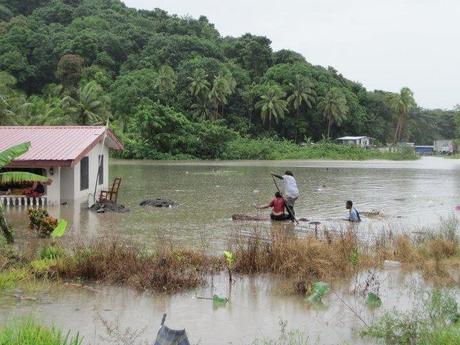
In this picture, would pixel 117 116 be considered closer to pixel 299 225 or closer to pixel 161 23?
pixel 161 23

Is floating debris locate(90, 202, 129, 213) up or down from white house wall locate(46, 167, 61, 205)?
down

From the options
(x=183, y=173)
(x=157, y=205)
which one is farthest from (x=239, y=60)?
(x=157, y=205)

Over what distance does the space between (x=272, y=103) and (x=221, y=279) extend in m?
67.7

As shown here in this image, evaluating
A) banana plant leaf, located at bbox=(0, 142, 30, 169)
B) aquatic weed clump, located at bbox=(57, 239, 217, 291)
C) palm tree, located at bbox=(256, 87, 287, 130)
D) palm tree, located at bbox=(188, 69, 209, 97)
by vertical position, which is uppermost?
palm tree, located at bbox=(188, 69, 209, 97)

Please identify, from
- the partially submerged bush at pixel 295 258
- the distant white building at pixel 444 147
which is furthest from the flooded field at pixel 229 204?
the distant white building at pixel 444 147

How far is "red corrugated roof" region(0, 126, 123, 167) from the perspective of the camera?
67.5 ft

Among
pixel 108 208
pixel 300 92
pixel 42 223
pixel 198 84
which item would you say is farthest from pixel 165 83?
pixel 42 223

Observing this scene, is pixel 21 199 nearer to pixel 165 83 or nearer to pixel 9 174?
pixel 9 174

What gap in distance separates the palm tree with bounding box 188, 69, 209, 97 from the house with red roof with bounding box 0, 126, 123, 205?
160 feet

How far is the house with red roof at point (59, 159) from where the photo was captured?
20.7 metres

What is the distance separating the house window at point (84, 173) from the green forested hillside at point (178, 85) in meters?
31.8

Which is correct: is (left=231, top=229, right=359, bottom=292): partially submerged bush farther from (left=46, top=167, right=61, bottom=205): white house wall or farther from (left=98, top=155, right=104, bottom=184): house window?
(left=98, top=155, right=104, bottom=184): house window

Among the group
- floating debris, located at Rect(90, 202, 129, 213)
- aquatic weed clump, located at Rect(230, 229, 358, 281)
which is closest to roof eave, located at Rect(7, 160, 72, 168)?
floating debris, located at Rect(90, 202, 129, 213)

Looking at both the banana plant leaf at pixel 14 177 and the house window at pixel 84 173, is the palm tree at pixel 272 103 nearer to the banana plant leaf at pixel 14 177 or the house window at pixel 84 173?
the house window at pixel 84 173
